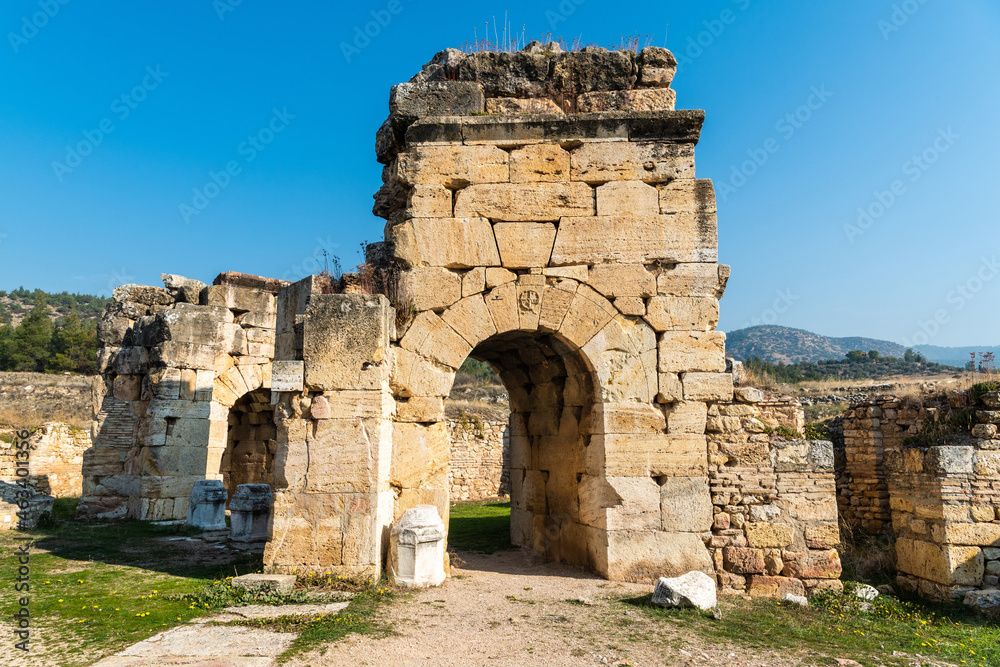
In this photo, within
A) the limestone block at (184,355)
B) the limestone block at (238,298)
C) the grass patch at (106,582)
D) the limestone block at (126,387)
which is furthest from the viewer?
the limestone block at (238,298)

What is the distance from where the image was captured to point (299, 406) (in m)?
6.17

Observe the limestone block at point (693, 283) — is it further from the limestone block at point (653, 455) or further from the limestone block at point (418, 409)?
the limestone block at point (418, 409)

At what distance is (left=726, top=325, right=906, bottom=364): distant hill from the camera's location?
3853 inches

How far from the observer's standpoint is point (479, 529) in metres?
10.6

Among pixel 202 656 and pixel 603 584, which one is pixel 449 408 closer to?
pixel 603 584

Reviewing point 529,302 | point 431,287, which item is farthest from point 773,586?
point 431,287

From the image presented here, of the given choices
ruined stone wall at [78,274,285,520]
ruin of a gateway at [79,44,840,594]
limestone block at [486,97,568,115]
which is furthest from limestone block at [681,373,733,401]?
ruined stone wall at [78,274,285,520]

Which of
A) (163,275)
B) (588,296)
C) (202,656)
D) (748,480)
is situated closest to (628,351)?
(588,296)

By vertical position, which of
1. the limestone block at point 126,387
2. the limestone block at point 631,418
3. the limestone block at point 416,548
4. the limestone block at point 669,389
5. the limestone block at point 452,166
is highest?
the limestone block at point 452,166

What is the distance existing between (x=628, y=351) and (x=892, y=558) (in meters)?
4.69

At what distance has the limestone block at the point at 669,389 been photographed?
22.1 ft

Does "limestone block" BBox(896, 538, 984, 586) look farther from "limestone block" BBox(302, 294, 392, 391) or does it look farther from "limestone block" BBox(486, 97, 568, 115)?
"limestone block" BBox(486, 97, 568, 115)

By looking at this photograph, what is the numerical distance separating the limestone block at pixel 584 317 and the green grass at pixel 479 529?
3417mm

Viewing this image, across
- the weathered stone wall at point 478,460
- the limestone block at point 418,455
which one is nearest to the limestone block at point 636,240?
the limestone block at point 418,455
